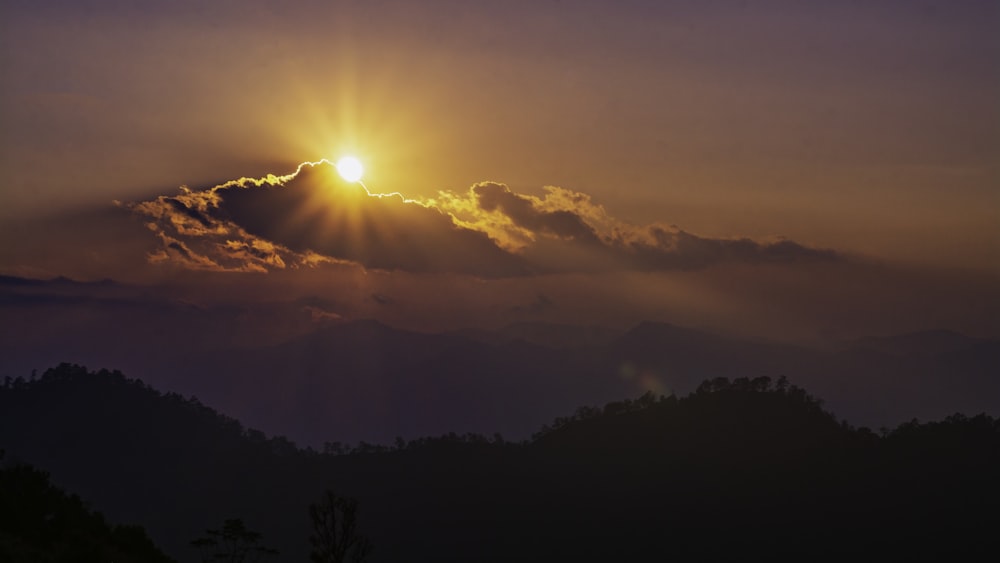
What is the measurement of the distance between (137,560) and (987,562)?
539 feet

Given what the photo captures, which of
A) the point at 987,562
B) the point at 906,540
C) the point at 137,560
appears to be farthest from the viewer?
the point at 906,540

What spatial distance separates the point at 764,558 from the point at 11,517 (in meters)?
165

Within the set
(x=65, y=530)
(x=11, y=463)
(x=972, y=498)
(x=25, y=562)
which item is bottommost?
(x=25, y=562)

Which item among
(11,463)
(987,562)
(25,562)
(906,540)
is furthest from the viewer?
(906,540)

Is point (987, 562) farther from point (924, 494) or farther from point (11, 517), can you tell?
point (11, 517)

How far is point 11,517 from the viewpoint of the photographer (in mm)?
58438

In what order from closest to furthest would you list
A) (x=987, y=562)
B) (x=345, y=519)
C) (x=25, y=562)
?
(x=25, y=562) < (x=345, y=519) < (x=987, y=562)

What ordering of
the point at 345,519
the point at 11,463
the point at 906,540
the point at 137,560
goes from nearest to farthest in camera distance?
the point at 137,560, the point at 345,519, the point at 11,463, the point at 906,540

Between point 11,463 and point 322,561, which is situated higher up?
point 11,463

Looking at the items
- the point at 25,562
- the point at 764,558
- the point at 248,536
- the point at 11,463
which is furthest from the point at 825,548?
the point at 25,562

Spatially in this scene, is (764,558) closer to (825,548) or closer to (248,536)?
(825,548)

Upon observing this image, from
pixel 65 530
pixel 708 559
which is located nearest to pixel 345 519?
pixel 65 530

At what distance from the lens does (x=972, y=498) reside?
637 feet

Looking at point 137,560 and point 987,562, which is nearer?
point 137,560
